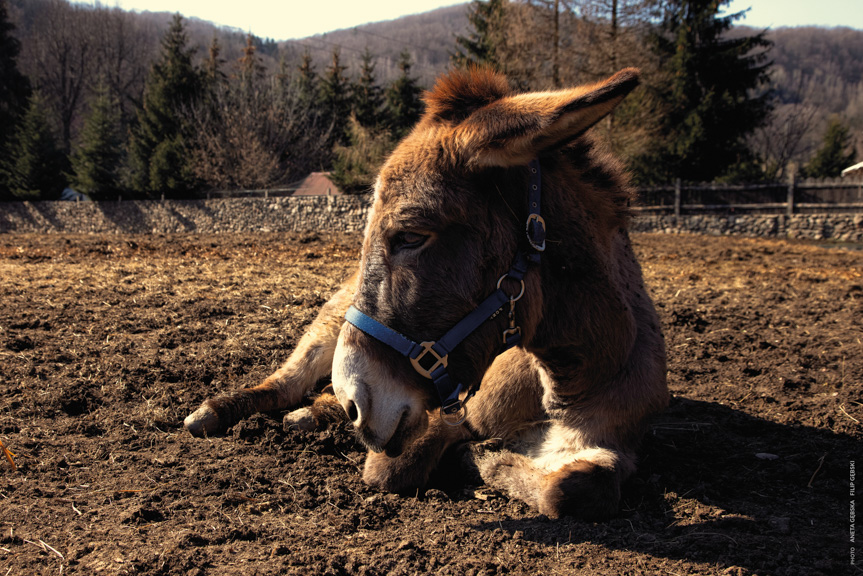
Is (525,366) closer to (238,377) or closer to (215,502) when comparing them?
(215,502)

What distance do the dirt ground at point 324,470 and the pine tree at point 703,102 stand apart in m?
20.5

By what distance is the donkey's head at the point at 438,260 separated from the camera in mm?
2164

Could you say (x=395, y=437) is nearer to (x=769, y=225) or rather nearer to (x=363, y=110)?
(x=769, y=225)

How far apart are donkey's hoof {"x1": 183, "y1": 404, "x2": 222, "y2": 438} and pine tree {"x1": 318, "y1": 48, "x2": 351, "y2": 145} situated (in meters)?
40.5

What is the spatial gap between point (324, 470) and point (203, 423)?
0.97 m

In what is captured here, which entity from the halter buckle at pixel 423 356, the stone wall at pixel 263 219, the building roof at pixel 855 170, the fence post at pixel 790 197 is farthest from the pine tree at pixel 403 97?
the halter buckle at pixel 423 356

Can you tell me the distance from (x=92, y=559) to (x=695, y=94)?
28.6 meters

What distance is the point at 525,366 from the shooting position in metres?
3.04

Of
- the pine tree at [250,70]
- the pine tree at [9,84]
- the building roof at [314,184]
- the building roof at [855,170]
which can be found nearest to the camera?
the building roof at [855,170]

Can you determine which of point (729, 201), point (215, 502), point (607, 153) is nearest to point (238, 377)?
point (215, 502)

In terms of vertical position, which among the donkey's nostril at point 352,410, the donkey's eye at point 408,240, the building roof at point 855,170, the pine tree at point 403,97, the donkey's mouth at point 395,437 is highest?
the pine tree at point 403,97

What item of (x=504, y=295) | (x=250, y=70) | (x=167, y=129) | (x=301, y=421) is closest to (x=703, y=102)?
(x=301, y=421)

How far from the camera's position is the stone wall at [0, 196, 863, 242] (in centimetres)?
2003

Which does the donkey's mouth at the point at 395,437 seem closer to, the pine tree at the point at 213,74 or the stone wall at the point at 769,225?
the stone wall at the point at 769,225
